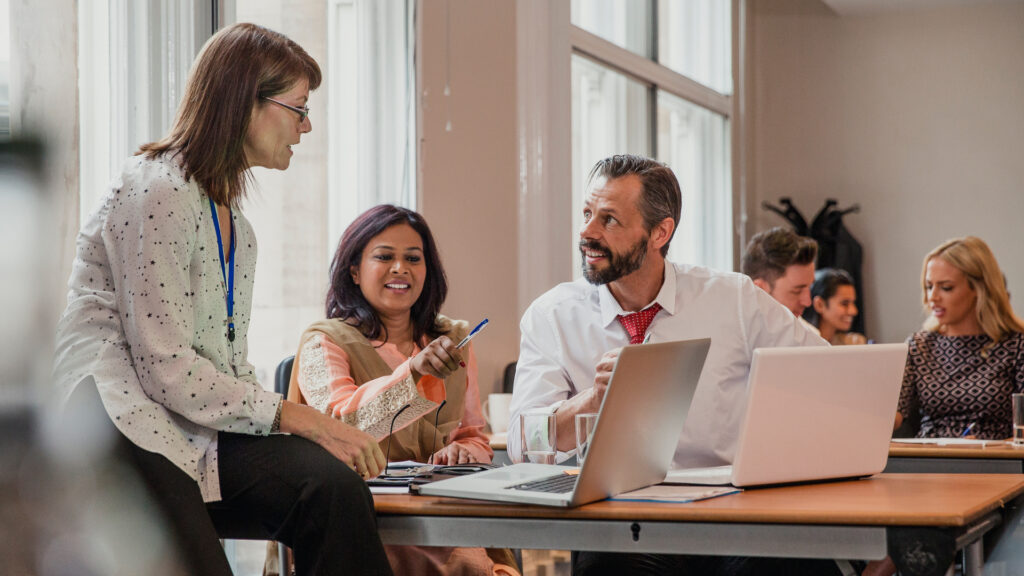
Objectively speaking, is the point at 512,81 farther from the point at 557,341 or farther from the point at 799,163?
the point at 799,163

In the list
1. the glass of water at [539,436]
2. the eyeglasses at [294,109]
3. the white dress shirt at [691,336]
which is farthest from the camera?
the white dress shirt at [691,336]

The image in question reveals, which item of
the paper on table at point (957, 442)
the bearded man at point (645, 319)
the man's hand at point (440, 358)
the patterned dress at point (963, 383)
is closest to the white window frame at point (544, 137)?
the patterned dress at point (963, 383)

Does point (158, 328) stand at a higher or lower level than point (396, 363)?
higher

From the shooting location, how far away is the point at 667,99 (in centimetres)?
620

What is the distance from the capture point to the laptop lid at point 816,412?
1.56m

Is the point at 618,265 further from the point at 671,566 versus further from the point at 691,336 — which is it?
the point at 671,566

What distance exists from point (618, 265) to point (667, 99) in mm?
4028

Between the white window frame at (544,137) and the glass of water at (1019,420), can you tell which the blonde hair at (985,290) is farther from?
the white window frame at (544,137)

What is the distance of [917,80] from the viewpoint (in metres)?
7.41

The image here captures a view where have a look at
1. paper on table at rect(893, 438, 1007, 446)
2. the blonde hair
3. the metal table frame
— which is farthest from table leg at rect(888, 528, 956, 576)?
the blonde hair

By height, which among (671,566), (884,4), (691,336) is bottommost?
(671,566)

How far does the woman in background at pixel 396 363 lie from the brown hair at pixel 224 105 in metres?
0.60

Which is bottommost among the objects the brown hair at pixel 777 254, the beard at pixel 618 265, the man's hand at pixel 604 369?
the man's hand at pixel 604 369

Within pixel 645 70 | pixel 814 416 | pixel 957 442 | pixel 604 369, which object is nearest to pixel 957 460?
pixel 957 442
